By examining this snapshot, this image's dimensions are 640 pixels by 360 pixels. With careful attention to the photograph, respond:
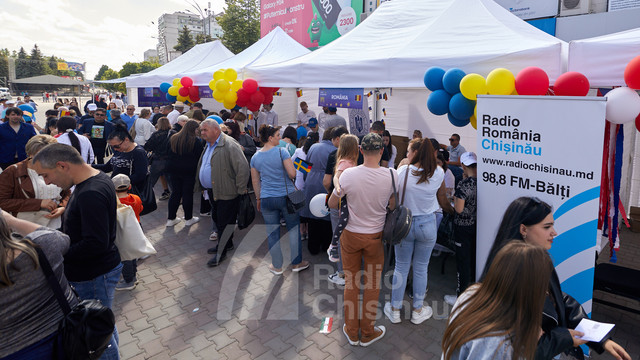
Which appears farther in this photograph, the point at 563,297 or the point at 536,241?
the point at 536,241

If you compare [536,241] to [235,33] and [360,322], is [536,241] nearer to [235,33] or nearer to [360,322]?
[360,322]

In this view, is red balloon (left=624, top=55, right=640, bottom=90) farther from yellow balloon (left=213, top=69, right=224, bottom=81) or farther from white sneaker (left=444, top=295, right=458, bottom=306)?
yellow balloon (left=213, top=69, right=224, bottom=81)

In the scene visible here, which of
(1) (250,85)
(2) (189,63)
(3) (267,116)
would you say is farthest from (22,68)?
(1) (250,85)

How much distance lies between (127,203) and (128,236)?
1.00 metres

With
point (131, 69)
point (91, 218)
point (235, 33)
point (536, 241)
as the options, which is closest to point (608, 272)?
point (536, 241)

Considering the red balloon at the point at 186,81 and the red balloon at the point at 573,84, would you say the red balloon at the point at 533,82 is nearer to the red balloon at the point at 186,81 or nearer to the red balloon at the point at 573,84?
the red balloon at the point at 573,84

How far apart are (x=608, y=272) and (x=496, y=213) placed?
4.46 ft

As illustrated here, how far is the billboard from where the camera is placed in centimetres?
1570

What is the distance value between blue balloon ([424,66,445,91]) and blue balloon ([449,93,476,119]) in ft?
0.86

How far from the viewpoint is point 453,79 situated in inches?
150

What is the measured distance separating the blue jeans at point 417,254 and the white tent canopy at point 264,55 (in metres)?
6.13

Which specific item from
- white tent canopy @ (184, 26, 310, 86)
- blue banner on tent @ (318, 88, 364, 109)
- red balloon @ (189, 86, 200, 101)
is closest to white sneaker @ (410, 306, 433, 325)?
blue banner on tent @ (318, 88, 364, 109)

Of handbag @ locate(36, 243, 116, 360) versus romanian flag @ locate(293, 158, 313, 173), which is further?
romanian flag @ locate(293, 158, 313, 173)

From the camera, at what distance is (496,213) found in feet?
10.9
